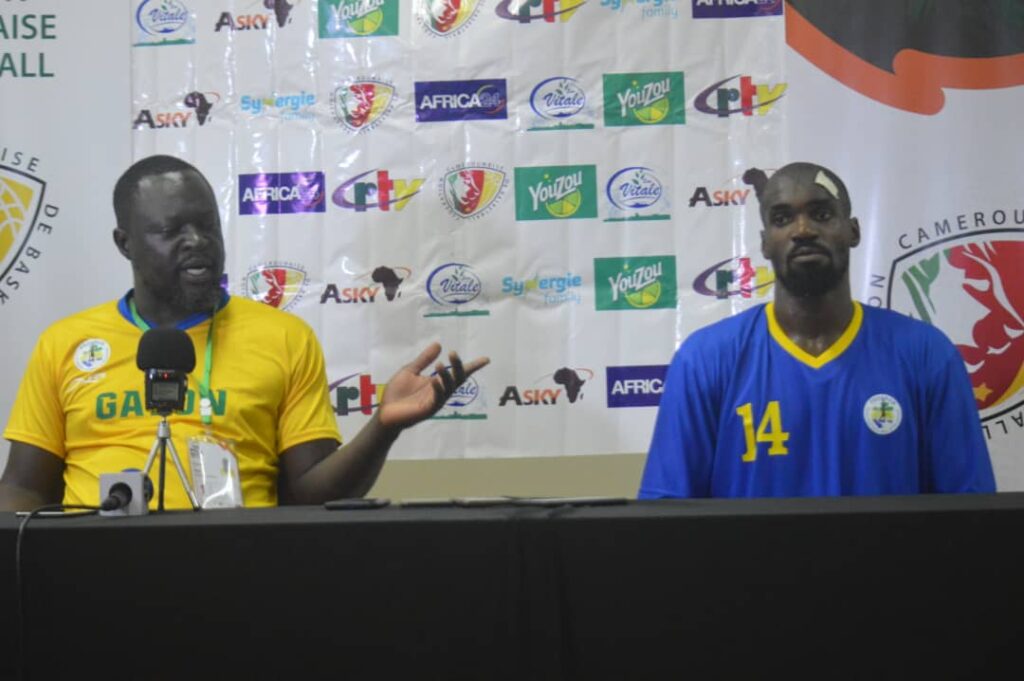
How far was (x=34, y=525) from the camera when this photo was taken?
148 cm

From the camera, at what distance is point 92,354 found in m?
2.41

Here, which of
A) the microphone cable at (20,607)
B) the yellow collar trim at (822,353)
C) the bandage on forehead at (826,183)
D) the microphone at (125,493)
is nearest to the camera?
the microphone cable at (20,607)

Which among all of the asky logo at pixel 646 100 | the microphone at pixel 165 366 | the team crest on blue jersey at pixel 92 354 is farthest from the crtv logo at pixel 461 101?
the microphone at pixel 165 366

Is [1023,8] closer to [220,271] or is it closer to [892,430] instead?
[892,430]

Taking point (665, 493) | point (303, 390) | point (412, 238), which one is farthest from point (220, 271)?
point (665, 493)

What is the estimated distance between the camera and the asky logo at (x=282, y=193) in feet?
10.4

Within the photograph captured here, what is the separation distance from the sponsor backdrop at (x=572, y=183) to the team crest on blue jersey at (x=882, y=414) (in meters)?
0.80

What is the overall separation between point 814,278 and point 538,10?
1.19 meters

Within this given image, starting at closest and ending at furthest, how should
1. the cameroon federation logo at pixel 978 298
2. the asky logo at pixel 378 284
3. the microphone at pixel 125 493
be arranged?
the microphone at pixel 125 493, the cameroon federation logo at pixel 978 298, the asky logo at pixel 378 284

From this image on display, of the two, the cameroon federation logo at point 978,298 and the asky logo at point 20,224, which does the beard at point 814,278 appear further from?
the asky logo at point 20,224

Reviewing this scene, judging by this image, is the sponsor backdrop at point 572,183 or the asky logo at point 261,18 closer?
the sponsor backdrop at point 572,183

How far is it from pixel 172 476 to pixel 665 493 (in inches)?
39.2

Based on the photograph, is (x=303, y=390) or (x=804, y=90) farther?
(x=804, y=90)

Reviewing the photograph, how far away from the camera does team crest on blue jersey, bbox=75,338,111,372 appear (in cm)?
239
